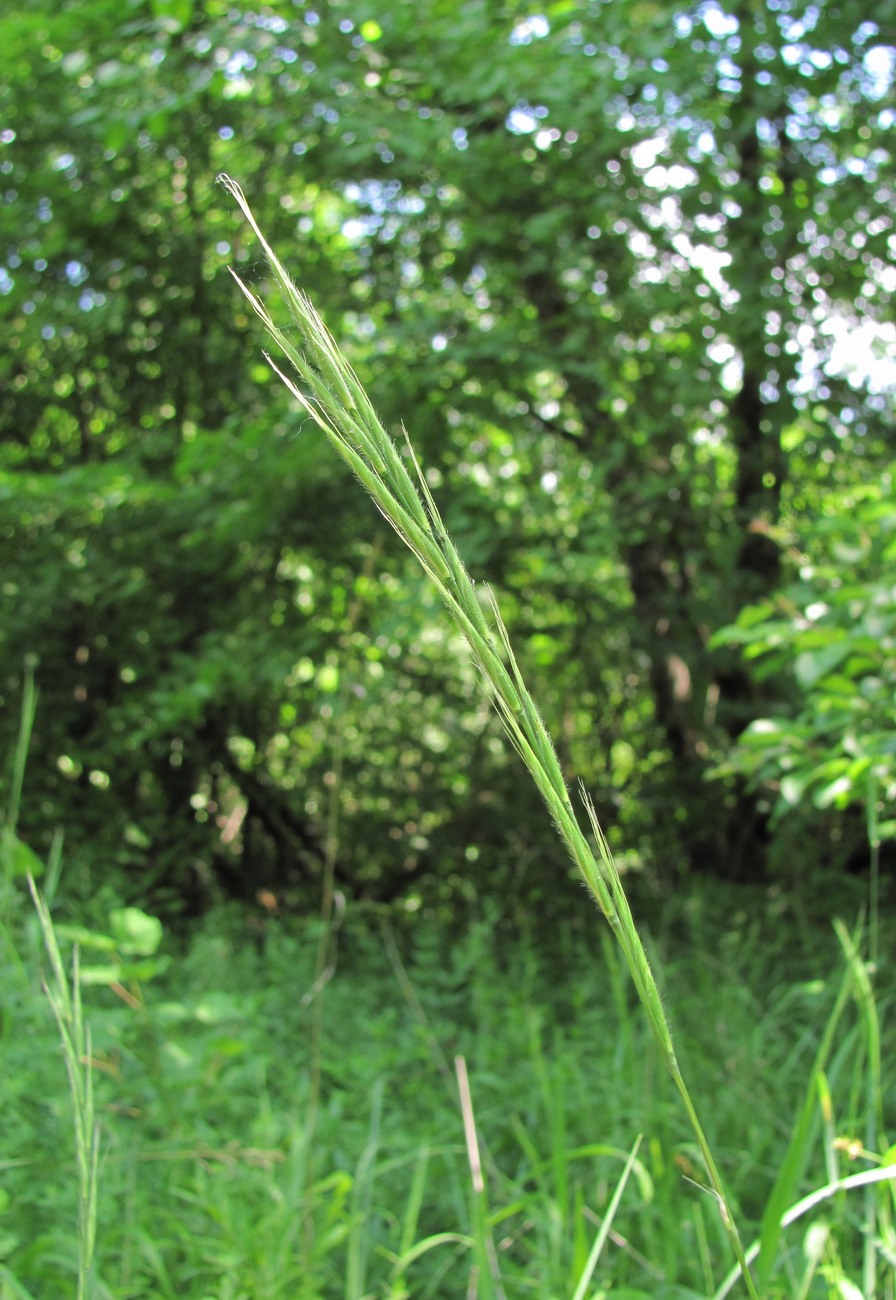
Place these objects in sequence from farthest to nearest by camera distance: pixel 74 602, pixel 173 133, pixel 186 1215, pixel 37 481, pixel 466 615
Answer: pixel 74 602 → pixel 173 133 → pixel 37 481 → pixel 186 1215 → pixel 466 615

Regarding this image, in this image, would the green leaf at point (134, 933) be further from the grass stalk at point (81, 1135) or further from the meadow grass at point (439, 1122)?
the grass stalk at point (81, 1135)

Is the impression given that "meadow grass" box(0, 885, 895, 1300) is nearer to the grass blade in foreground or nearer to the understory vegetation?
the understory vegetation

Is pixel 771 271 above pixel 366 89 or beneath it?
beneath

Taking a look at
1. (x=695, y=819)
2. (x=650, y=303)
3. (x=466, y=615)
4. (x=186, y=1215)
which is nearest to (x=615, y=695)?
(x=695, y=819)

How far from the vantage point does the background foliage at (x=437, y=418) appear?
334 cm

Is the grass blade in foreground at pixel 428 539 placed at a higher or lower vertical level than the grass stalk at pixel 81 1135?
higher

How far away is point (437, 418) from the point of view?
148 inches

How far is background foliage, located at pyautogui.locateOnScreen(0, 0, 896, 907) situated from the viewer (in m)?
3.34

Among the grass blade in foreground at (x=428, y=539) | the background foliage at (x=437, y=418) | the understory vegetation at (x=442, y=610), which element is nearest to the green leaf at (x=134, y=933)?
the understory vegetation at (x=442, y=610)

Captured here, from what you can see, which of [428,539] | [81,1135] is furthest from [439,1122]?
[428,539]

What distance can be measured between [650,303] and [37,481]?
2.08m

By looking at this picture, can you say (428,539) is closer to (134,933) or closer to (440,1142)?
(134,933)

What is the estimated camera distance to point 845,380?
11.5ft

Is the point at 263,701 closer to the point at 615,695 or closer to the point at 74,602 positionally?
the point at 74,602
